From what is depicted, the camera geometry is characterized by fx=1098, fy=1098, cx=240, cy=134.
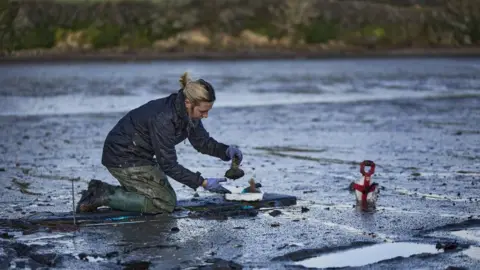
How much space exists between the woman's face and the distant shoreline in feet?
113

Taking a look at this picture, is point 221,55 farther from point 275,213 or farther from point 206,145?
point 275,213

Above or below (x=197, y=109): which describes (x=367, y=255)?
below

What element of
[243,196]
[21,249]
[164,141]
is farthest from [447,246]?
[21,249]

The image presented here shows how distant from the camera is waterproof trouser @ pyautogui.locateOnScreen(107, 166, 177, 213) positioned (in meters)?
10.4

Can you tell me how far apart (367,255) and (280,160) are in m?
6.34

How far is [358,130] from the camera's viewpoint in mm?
18734

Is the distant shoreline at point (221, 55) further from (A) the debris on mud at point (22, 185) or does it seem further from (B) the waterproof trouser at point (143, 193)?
(B) the waterproof trouser at point (143, 193)

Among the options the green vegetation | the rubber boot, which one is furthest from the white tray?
the green vegetation

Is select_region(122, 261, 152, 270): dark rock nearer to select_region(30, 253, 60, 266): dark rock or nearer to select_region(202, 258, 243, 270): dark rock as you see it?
select_region(202, 258, 243, 270): dark rock

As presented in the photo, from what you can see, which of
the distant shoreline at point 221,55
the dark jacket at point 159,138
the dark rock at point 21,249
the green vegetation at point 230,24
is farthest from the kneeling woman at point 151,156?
the green vegetation at point 230,24

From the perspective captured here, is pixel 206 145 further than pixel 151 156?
Yes

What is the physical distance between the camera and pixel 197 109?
398 inches

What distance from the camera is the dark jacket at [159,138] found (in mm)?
10125

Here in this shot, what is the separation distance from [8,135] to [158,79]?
14.1 metres
